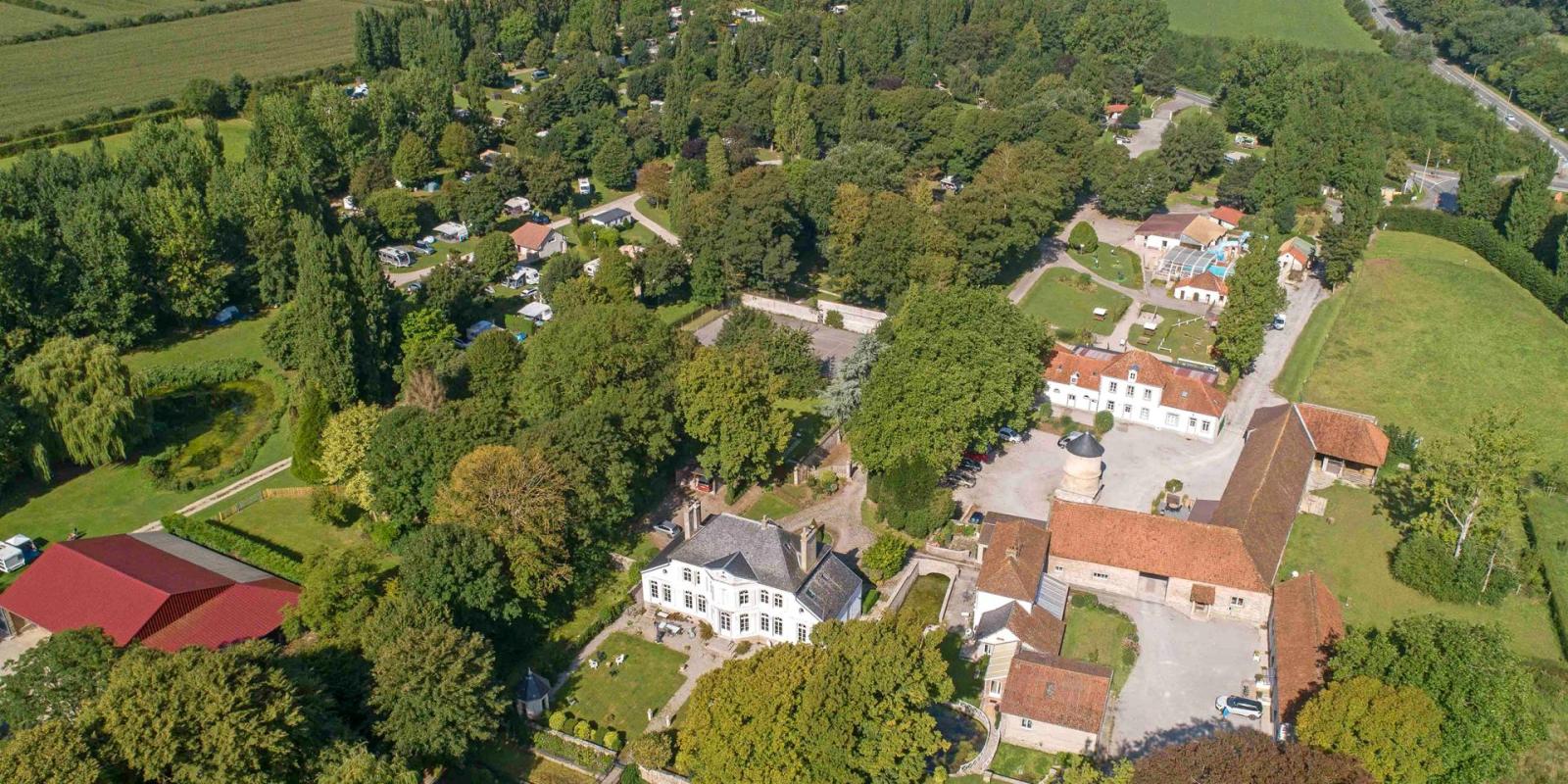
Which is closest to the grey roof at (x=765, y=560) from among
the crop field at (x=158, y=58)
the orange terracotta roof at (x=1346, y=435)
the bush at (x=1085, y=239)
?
the orange terracotta roof at (x=1346, y=435)

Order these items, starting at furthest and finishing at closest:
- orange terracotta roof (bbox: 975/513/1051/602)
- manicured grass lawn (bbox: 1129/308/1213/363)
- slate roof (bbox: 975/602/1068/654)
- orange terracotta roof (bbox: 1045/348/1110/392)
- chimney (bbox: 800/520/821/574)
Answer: manicured grass lawn (bbox: 1129/308/1213/363) → orange terracotta roof (bbox: 1045/348/1110/392) → chimney (bbox: 800/520/821/574) → orange terracotta roof (bbox: 975/513/1051/602) → slate roof (bbox: 975/602/1068/654)

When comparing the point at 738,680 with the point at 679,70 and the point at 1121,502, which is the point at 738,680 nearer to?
the point at 1121,502

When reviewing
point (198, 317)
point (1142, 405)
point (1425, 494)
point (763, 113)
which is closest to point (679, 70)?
point (763, 113)

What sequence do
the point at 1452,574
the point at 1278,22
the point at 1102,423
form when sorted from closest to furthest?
the point at 1452,574, the point at 1102,423, the point at 1278,22

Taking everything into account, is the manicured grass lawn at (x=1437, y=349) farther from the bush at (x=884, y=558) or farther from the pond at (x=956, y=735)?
the pond at (x=956, y=735)

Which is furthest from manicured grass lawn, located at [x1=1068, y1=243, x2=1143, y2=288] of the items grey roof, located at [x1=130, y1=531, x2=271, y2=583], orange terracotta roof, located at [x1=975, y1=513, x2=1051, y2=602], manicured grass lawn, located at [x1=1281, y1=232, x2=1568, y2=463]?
grey roof, located at [x1=130, y1=531, x2=271, y2=583]

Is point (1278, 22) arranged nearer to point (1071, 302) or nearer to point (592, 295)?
point (1071, 302)

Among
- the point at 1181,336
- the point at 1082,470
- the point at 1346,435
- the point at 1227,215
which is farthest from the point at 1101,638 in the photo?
the point at 1227,215

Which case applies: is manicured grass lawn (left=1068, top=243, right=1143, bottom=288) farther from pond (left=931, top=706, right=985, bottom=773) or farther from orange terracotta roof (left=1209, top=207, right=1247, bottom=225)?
pond (left=931, top=706, right=985, bottom=773)
